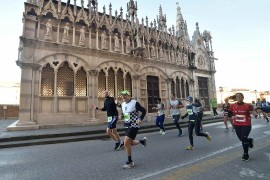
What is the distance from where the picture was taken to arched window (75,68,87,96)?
44.6 feet

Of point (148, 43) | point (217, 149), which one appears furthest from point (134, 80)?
point (217, 149)

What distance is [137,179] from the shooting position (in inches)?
140

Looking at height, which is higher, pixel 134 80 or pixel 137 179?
pixel 134 80

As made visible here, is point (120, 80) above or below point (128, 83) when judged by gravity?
above

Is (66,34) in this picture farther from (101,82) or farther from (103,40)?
(101,82)

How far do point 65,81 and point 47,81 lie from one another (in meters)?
1.17

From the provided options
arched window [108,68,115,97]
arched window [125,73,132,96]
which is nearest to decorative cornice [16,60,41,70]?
arched window [108,68,115,97]

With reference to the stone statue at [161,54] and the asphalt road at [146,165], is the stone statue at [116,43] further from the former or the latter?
the asphalt road at [146,165]

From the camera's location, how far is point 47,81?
12484 mm

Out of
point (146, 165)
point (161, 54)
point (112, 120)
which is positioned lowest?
point (146, 165)

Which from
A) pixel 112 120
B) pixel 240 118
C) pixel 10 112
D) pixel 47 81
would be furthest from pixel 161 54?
pixel 10 112

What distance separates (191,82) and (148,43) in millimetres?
7075

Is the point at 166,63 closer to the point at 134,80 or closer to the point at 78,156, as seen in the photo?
the point at 134,80

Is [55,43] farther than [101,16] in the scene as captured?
No
